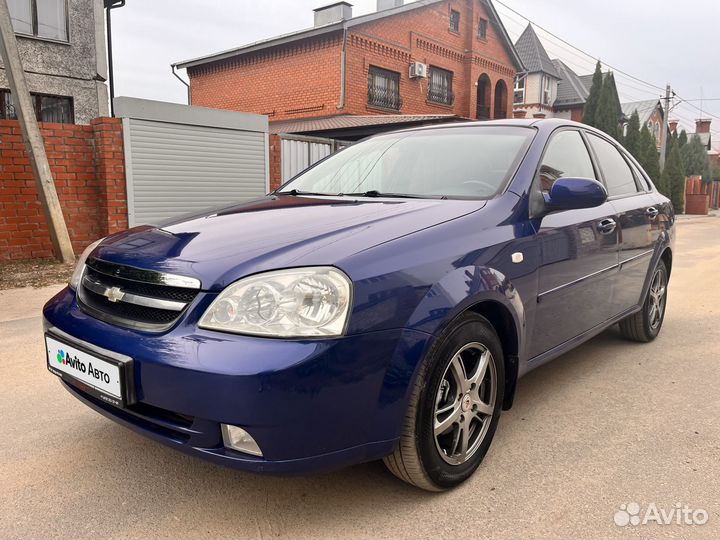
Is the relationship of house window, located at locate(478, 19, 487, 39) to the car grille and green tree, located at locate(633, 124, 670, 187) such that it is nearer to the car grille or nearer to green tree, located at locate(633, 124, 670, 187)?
green tree, located at locate(633, 124, 670, 187)

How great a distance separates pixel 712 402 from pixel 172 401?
2949mm

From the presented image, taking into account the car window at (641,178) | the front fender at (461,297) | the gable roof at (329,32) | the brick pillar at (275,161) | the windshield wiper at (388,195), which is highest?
the gable roof at (329,32)

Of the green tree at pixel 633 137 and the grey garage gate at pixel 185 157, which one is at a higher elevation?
the green tree at pixel 633 137

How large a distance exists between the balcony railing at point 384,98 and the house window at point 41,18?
9.50 m

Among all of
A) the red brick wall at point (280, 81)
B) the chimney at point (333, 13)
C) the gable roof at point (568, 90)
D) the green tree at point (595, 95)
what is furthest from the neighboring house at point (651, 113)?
the red brick wall at point (280, 81)

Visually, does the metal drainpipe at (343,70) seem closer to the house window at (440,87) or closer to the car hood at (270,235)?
the house window at (440,87)

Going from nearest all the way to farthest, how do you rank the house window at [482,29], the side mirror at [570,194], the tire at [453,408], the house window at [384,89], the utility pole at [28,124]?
the tire at [453,408] → the side mirror at [570,194] → the utility pole at [28,124] → the house window at [384,89] → the house window at [482,29]

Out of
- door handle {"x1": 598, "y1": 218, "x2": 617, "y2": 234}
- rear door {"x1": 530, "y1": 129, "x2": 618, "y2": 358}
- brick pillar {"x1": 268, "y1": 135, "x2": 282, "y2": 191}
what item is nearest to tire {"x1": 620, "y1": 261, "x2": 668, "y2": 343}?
rear door {"x1": 530, "y1": 129, "x2": 618, "y2": 358}

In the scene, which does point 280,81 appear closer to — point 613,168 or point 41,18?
point 41,18

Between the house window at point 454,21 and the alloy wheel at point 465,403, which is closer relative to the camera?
the alloy wheel at point 465,403

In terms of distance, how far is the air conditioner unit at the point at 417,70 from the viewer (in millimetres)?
20234

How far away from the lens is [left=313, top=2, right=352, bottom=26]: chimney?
2019cm

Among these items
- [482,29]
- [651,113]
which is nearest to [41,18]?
[482,29]

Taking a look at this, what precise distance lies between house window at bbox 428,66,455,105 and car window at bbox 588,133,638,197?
1823 centimetres
